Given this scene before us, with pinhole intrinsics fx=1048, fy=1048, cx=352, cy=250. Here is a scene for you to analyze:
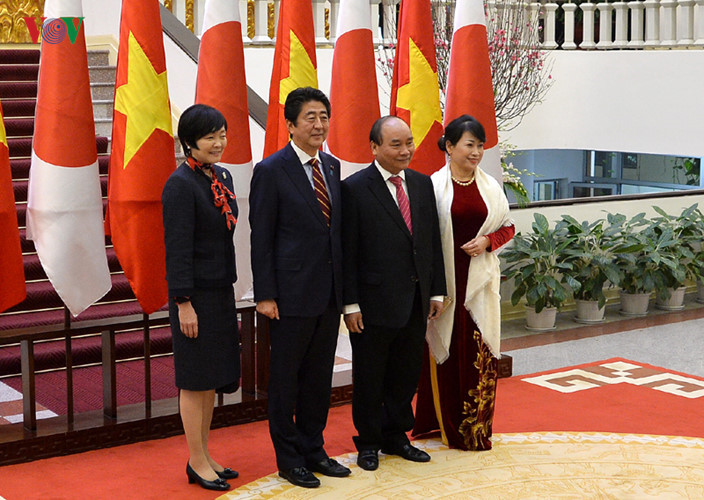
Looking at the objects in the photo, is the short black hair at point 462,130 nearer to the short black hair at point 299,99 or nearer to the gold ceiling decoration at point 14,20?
the short black hair at point 299,99

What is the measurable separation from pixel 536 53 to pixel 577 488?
6315 mm

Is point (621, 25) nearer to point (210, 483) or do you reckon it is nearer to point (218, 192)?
point (218, 192)

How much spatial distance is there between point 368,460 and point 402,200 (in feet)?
3.54

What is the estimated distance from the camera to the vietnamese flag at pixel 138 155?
4629mm

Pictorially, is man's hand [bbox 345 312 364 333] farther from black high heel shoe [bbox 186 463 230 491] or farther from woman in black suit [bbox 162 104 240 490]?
black high heel shoe [bbox 186 463 230 491]

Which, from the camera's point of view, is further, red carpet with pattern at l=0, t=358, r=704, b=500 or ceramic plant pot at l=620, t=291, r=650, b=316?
ceramic plant pot at l=620, t=291, r=650, b=316

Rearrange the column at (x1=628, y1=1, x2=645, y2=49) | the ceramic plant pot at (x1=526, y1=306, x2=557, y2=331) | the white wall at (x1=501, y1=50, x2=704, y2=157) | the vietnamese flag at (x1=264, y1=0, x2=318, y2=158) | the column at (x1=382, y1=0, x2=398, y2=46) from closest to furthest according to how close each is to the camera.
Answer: the vietnamese flag at (x1=264, y1=0, x2=318, y2=158) → the ceramic plant pot at (x1=526, y1=306, x2=557, y2=331) → the column at (x1=382, y1=0, x2=398, y2=46) → the white wall at (x1=501, y1=50, x2=704, y2=157) → the column at (x1=628, y1=1, x2=645, y2=49)

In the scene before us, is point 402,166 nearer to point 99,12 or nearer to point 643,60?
point 99,12

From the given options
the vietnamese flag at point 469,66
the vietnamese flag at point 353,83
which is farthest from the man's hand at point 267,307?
the vietnamese flag at point 469,66

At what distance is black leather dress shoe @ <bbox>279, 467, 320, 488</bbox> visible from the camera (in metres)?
4.10

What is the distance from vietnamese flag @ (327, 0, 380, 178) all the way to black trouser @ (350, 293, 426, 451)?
1.50 meters

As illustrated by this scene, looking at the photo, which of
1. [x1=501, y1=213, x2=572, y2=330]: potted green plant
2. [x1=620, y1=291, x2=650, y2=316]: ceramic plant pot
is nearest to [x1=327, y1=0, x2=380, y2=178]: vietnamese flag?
[x1=501, y1=213, x2=572, y2=330]: potted green plant

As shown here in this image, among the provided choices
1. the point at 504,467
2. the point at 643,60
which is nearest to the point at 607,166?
the point at 643,60

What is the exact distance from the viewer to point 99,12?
7.80 m
